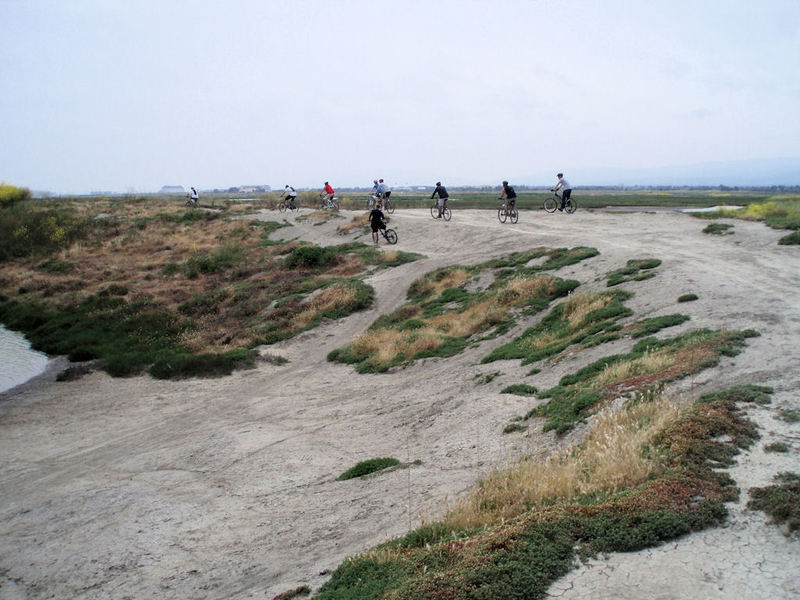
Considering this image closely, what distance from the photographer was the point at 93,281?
38.1m

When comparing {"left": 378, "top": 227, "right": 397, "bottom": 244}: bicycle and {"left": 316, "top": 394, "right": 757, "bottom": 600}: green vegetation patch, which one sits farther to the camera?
{"left": 378, "top": 227, "right": 397, "bottom": 244}: bicycle

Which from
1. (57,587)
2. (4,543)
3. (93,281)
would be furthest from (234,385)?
(93,281)

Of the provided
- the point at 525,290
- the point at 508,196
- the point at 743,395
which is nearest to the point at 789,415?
the point at 743,395

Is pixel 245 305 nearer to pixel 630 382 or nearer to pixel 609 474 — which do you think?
pixel 630 382

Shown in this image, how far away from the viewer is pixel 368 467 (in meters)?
10.9

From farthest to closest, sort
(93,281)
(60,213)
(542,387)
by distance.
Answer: (60,213) < (93,281) < (542,387)

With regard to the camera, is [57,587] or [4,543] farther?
[4,543]

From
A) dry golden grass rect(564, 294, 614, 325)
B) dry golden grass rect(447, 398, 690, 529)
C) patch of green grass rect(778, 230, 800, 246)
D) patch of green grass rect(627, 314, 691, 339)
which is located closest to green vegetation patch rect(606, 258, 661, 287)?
dry golden grass rect(564, 294, 614, 325)

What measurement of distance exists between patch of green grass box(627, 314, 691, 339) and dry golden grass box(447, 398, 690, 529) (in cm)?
536

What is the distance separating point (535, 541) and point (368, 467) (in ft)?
17.6

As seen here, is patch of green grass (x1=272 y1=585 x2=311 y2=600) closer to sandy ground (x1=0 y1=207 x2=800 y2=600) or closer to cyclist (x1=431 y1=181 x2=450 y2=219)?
sandy ground (x1=0 y1=207 x2=800 y2=600)

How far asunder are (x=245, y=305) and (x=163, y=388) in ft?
31.0

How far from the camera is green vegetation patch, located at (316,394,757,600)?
17.9 ft

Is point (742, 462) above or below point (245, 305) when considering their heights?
above
